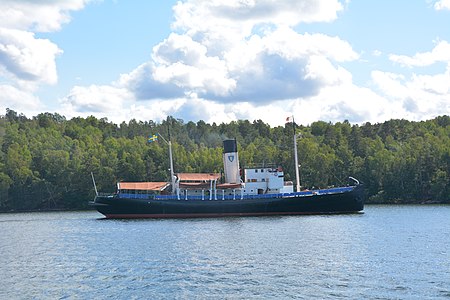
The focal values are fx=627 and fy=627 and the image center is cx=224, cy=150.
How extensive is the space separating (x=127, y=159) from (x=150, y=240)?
98.6 metres

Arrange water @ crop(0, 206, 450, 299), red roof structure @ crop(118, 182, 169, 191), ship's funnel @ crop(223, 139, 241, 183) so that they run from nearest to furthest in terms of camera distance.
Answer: water @ crop(0, 206, 450, 299) < red roof structure @ crop(118, 182, 169, 191) < ship's funnel @ crop(223, 139, 241, 183)

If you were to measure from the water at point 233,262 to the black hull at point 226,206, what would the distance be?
45.3ft

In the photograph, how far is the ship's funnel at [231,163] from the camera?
94375mm

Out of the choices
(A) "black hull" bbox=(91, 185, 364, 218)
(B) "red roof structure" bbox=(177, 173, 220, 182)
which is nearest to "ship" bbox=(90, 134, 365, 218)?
(A) "black hull" bbox=(91, 185, 364, 218)

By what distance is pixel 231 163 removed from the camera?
9431 centimetres

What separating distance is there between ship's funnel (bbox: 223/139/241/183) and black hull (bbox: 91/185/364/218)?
7.35m

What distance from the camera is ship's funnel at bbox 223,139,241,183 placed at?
94.4 m

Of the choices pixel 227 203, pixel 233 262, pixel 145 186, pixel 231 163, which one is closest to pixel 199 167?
pixel 231 163

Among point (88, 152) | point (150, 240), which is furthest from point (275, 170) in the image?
point (88, 152)

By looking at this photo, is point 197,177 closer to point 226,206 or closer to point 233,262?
point 226,206

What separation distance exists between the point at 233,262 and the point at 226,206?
42.2 m

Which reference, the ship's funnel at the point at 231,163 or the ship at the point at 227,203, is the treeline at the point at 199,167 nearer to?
the ship's funnel at the point at 231,163

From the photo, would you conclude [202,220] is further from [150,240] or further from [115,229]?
[150,240]

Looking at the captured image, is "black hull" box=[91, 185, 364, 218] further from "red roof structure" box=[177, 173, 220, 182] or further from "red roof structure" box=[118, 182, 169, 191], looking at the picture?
"red roof structure" box=[177, 173, 220, 182]
